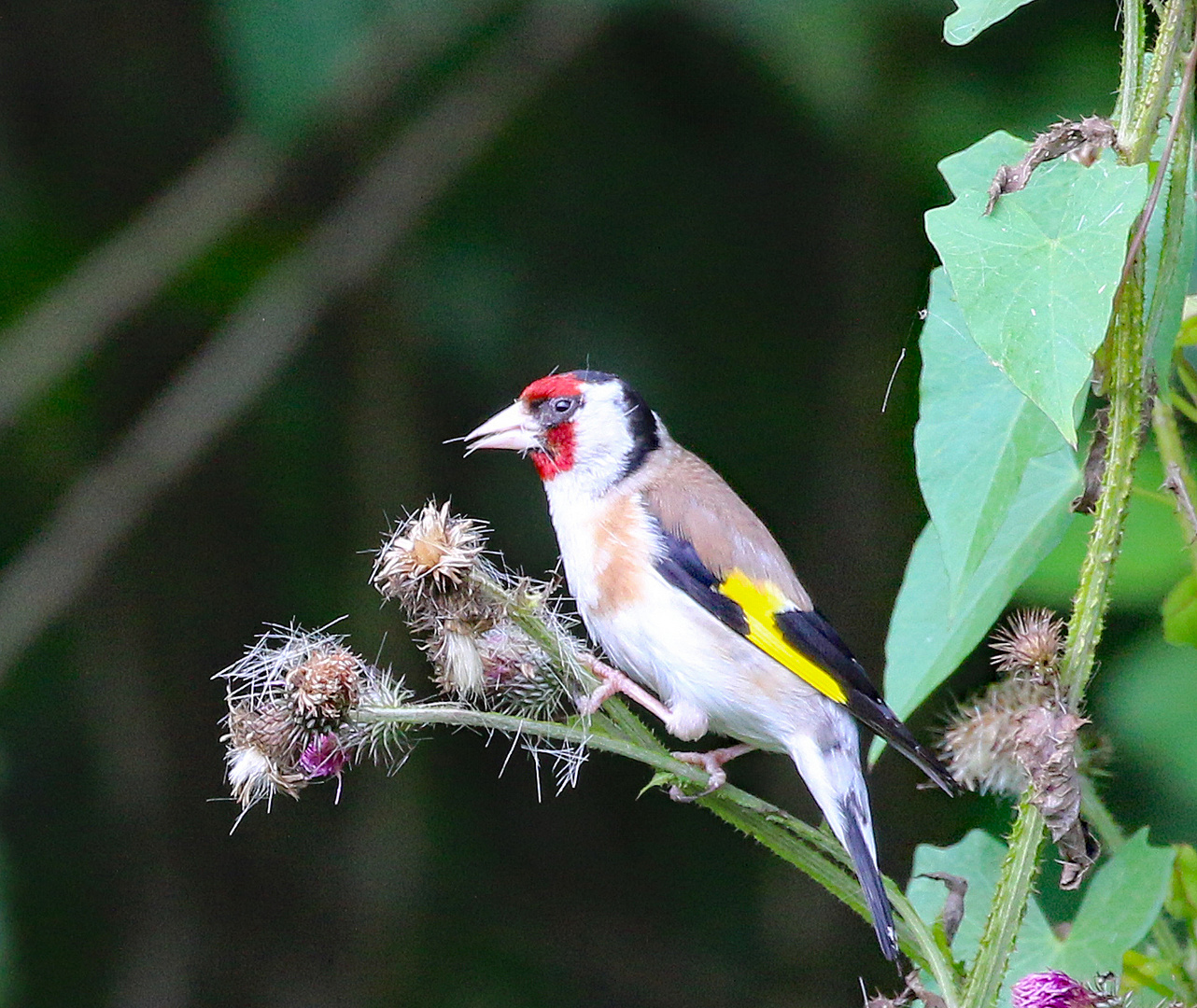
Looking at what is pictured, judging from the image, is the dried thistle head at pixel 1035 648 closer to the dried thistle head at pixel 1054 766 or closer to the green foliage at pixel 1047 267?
the dried thistle head at pixel 1054 766

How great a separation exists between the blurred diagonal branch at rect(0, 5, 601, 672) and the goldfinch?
5.82 feet

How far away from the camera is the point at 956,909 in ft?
4.33

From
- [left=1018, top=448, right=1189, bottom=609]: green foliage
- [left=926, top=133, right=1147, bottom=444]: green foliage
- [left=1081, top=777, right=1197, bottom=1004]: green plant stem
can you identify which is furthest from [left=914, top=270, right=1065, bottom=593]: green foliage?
[left=1018, top=448, right=1189, bottom=609]: green foliage

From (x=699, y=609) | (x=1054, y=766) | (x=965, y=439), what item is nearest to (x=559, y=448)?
(x=699, y=609)

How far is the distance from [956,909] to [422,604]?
1.87 ft

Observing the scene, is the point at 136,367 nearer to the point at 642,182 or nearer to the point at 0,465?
the point at 0,465

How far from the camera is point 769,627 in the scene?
74.3 inches

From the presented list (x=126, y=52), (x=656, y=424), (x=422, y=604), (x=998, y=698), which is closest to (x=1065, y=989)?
(x=998, y=698)

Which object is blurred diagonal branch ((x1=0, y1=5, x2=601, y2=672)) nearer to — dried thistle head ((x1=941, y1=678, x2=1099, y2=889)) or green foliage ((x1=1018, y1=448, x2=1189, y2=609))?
green foliage ((x1=1018, y1=448, x2=1189, y2=609))

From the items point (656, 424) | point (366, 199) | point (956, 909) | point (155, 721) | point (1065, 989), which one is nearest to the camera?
point (1065, 989)

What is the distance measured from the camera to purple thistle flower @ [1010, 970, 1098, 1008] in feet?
3.91

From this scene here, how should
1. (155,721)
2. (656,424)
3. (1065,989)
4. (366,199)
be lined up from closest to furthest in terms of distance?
(1065,989) → (656,424) → (366,199) → (155,721)

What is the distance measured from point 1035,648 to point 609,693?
0.42 metres

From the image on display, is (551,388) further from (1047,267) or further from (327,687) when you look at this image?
(1047,267)
